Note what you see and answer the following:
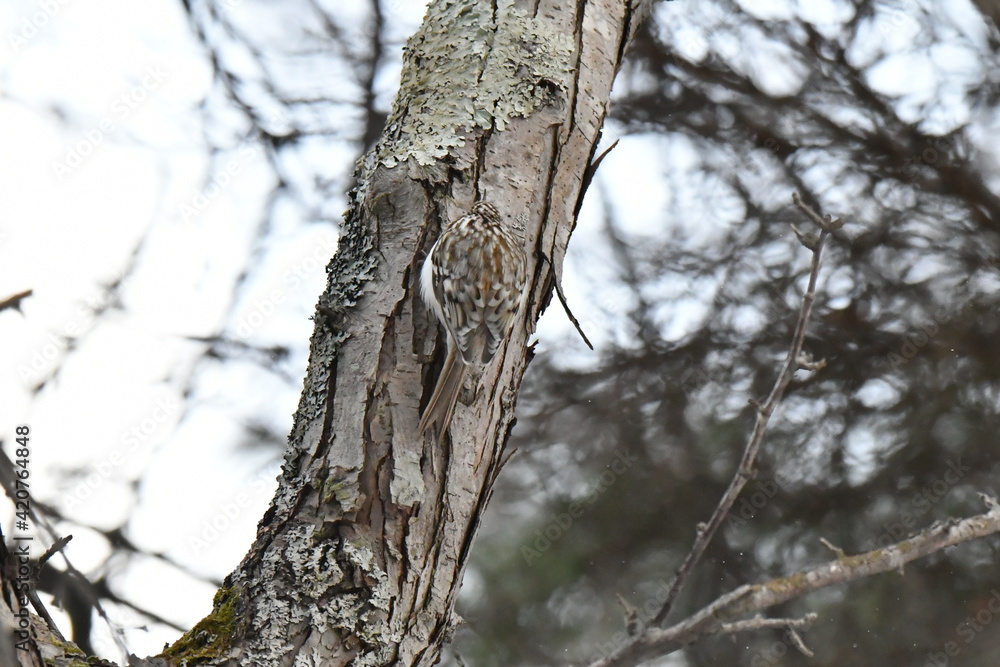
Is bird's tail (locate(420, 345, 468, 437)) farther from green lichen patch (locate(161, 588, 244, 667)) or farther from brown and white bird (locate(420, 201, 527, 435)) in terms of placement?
green lichen patch (locate(161, 588, 244, 667))

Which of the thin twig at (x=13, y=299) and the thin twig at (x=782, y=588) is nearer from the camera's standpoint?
the thin twig at (x=13, y=299)

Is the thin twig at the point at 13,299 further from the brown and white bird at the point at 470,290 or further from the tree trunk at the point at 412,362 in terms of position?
the brown and white bird at the point at 470,290

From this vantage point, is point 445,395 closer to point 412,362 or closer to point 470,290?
point 412,362

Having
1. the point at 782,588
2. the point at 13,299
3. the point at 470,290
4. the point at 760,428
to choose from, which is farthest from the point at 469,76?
the point at 782,588

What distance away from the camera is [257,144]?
12.8 ft

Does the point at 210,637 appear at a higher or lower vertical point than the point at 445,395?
lower

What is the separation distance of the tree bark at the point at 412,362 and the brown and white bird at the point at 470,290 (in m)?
0.02

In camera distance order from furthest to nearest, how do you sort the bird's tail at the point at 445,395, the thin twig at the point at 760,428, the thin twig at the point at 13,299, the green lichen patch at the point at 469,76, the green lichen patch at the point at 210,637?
1. the thin twig at the point at 760,428
2. the green lichen patch at the point at 469,76
3. the bird's tail at the point at 445,395
4. the green lichen patch at the point at 210,637
5. the thin twig at the point at 13,299

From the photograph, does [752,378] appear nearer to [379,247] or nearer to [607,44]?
[607,44]

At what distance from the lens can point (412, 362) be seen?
1522 mm

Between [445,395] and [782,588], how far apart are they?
55.3 inches

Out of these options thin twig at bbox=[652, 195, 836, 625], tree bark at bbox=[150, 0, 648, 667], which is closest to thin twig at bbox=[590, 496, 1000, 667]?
thin twig at bbox=[652, 195, 836, 625]

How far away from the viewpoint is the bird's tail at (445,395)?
1.46 metres

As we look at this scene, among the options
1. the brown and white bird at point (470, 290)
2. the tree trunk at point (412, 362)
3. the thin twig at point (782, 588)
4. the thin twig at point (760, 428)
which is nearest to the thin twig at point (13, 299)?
the tree trunk at point (412, 362)
